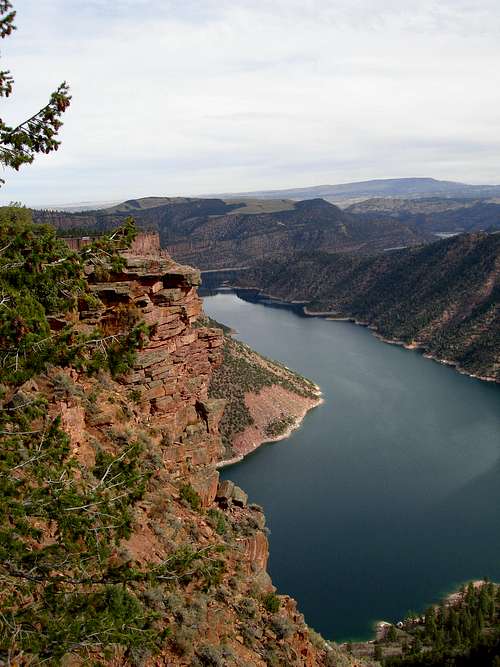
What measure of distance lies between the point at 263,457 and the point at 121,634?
60.7 meters

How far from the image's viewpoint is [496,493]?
6084 cm

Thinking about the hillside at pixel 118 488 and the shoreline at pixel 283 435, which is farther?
the shoreline at pixel 283 435

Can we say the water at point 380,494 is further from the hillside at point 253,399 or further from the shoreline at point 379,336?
the shoreline at point 379,336

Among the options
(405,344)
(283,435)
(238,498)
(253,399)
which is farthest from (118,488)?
(405,344)

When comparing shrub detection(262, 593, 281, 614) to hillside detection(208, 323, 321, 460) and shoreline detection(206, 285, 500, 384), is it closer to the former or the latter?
hillside detection(208, 323, 321, 460)

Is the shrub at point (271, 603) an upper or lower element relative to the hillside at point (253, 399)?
upper

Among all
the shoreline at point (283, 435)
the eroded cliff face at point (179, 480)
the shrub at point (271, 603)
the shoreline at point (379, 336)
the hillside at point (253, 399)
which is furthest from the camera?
the shoreline at point (379, 336)

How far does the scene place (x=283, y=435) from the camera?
7481cm

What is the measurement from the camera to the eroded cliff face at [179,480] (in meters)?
12.5

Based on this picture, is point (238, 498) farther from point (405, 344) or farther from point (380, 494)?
point (405, 344)

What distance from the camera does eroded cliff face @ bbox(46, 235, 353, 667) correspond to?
12477mm

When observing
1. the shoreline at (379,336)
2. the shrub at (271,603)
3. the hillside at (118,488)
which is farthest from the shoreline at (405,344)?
the shrub at (271,603)

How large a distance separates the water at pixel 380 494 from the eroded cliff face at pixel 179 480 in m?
27.9

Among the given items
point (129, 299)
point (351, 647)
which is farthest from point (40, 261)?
point (351, 647)
